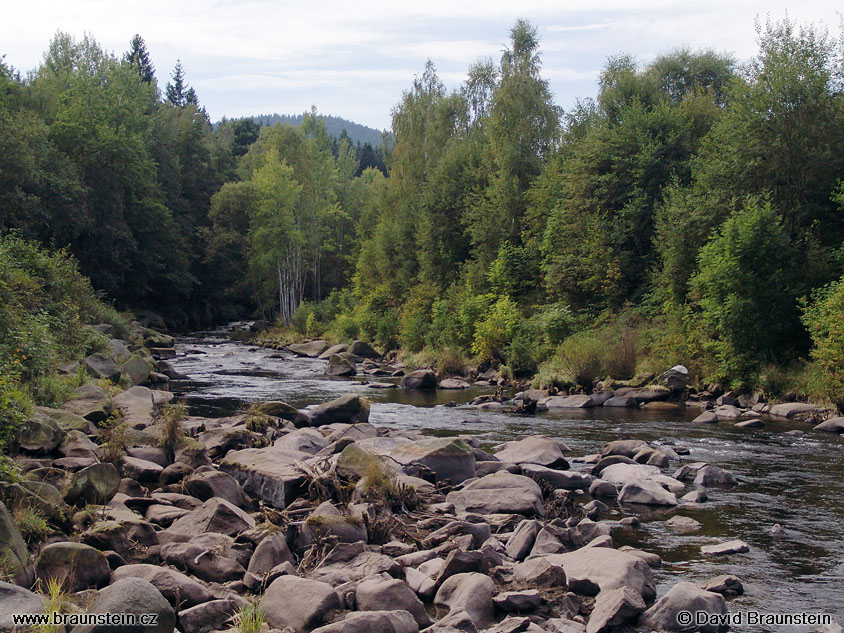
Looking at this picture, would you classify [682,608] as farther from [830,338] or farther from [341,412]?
[830,338]

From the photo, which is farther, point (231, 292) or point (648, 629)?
point (231, 292)

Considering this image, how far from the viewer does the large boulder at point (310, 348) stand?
48750mm

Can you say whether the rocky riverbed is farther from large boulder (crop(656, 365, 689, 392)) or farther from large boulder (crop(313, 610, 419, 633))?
large boulder (crop(656, 365, 689, 392))

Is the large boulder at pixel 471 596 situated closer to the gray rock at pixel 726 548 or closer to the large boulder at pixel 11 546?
the gray rock at pixel 726 548

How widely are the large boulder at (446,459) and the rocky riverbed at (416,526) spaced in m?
0.04

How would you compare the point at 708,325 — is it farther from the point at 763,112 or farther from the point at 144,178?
the point at 144,178

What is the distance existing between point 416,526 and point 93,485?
478 cm

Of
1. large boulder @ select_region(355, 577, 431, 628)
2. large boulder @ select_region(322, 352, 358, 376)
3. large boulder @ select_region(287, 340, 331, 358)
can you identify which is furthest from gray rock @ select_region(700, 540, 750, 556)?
large boulder @ select_region(287, 340, 331, 358)

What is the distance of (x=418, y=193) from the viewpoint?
56906 mm

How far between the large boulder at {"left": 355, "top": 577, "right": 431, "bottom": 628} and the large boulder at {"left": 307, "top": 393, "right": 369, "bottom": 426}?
1190 centimetres

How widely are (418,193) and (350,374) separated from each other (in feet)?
73.5

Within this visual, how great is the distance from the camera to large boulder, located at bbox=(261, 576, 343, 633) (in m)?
8.13

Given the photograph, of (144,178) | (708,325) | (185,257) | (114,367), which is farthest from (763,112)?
Answer: (185,257)

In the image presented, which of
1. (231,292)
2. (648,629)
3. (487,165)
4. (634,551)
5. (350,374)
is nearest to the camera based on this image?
(648,629)
